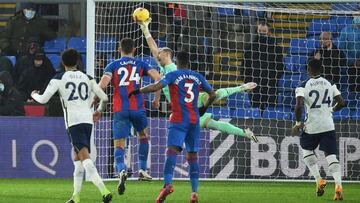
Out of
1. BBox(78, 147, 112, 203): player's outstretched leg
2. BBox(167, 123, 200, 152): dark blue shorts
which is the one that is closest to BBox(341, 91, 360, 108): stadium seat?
BBox(167, 123, 200, 152): dark blue shorts

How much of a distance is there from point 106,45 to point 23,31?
2.54 metres

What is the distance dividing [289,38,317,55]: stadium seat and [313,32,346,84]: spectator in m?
0.31

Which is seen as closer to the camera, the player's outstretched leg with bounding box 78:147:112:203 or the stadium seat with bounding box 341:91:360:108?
the player's outstretched leg with bounding box 78:147:112:203

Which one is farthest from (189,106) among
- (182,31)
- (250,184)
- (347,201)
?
(182,31)

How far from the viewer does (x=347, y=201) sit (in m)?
14.2

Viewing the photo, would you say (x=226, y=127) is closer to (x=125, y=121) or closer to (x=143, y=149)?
(x=143, y=149)

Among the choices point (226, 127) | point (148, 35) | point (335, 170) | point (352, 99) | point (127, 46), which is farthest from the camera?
point (352, 99)

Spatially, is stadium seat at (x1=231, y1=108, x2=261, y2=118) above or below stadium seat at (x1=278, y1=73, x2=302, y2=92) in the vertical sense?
below

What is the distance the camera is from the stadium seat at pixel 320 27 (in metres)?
19.9

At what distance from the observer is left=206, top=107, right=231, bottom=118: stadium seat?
62.8ft

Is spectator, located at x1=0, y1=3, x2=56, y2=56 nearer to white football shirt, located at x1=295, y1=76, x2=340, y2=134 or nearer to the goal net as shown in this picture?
the goal net

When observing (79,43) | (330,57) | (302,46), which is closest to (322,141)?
(330,57)

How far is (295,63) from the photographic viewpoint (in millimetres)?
19516

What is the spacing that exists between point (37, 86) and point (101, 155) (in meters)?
2.39
